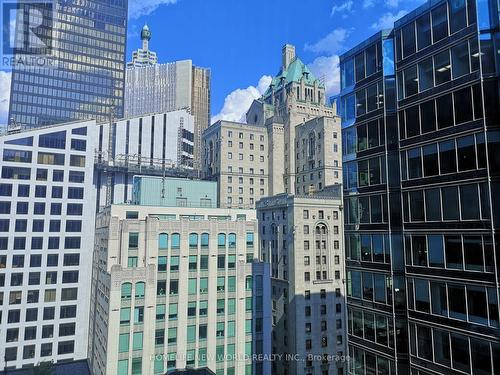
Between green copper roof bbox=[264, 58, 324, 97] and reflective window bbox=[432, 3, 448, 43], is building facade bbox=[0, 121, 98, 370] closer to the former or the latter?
green copper roof bbox=[264, 58, 324, 97]

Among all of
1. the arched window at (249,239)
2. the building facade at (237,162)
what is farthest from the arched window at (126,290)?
the building facade at (237,162)

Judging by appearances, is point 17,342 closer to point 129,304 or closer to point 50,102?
point 129,304

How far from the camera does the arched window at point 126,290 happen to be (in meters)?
44.9

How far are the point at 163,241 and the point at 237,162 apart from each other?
48.4 m

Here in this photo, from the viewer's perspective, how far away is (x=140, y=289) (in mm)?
45875

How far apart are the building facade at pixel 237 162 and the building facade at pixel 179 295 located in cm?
3747

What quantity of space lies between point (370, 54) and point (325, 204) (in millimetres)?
44170

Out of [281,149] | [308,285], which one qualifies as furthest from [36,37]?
[308,285]

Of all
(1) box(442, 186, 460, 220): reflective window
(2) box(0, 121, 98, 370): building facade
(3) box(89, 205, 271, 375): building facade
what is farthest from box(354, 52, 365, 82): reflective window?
(2) box(0, 121, 98, 370): building facade

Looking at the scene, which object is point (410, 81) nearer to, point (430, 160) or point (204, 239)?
point (430, 160)

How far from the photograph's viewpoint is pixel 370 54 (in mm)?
31266

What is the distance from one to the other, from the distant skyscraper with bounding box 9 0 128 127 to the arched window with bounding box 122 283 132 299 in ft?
277

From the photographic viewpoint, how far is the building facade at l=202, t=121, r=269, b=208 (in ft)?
301

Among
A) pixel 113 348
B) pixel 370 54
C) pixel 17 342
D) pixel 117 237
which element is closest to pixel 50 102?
pixel 17 342
